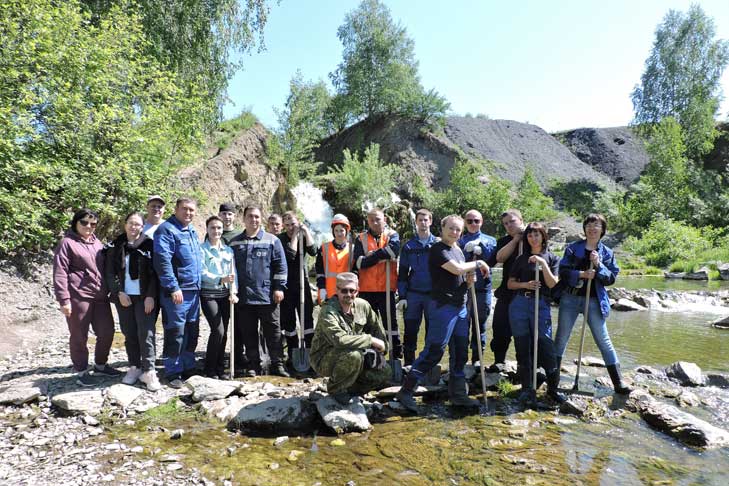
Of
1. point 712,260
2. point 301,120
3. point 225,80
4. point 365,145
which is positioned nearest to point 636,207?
point 712,260

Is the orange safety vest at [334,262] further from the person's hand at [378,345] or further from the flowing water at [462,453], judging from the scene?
the flowing water at [462,453]

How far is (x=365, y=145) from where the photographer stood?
119 feet

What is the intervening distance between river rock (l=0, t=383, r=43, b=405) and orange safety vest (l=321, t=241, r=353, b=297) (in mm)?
3324

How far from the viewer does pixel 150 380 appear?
15.5 feet

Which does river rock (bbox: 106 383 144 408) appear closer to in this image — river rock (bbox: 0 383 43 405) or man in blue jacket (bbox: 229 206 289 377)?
river rock (bbox: 0 383 43 405)

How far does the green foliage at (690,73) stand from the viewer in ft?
113

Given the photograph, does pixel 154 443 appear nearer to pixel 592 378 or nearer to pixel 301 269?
pixel 301 269

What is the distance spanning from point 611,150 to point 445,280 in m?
49.3

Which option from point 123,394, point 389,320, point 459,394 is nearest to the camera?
point 123,394

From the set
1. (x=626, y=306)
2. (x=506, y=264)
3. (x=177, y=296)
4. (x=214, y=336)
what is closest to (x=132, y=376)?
(x=214, y=336)

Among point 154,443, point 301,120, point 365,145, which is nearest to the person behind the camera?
point 154,443

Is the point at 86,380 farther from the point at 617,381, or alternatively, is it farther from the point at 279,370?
the point at 617,381

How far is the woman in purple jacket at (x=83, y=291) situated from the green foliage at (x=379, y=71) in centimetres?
3340

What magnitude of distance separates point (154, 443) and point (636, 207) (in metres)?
34.4
